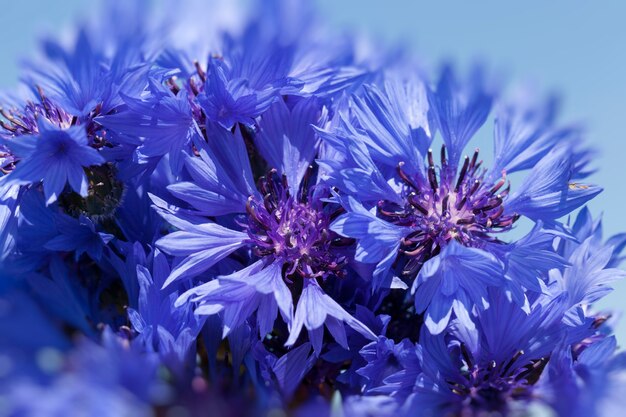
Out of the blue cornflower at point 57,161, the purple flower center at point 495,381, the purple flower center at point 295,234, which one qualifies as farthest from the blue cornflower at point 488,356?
the blue cornflower at point 57,161

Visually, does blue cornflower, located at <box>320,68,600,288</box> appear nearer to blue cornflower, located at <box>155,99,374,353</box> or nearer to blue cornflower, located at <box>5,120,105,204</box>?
blue cornflower, located at <box>155,99,374,353</box>

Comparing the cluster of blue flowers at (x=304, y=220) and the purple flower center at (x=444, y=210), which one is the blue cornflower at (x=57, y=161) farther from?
the purple flower center at (x=444, y=210)

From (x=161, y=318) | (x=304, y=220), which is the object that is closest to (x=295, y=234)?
(x=304, y=220)

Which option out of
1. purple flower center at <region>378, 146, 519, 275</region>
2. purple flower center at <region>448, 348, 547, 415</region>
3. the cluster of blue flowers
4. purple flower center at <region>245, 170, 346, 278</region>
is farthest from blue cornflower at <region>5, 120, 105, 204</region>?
purple flower center at <region>448, 348, 547, 415</region>

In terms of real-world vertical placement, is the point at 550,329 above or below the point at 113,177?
below

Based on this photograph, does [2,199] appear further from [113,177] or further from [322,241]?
[322,241]

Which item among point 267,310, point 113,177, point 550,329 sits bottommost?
point 550,329

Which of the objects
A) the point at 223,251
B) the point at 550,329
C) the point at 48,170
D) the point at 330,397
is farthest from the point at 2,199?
the point at 550,329

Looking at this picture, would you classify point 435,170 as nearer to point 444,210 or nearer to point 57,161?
point 444,210
